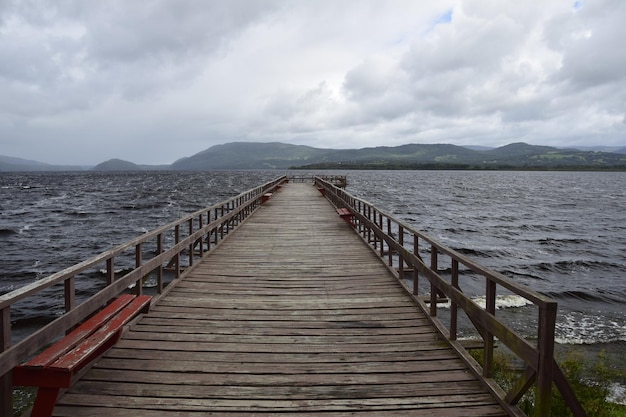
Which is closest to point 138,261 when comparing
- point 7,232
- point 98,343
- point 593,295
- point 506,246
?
point 98,343

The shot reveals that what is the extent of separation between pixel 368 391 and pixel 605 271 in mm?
17782

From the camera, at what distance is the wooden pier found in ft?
11.3

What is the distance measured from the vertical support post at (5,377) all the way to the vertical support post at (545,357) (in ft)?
13.0

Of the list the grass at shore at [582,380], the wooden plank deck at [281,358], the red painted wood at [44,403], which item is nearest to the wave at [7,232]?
the wooden plank deck at [281,358]

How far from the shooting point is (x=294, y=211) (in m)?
18.9

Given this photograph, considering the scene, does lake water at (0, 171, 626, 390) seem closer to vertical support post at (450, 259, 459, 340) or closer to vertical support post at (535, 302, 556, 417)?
vertical support post at (450, 259, 459, 340)

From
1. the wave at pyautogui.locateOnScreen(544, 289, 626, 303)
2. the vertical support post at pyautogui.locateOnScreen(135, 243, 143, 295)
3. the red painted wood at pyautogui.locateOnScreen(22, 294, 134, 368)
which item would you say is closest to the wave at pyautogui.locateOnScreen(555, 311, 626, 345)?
the wave at pyautogui.locateOnScreen(544, 289, 626, 303)

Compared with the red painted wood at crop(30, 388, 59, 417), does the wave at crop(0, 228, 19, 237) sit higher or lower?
lower

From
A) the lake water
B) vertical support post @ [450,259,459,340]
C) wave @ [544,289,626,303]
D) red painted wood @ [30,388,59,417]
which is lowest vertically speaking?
wave @ [544,289,626,303]

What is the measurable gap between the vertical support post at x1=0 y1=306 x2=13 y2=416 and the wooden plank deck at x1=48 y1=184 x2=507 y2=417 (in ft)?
1.38

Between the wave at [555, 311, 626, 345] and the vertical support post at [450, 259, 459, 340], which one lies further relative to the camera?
the wave at [555, 311, 626, 345]

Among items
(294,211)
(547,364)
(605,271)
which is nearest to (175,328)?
(547,364)

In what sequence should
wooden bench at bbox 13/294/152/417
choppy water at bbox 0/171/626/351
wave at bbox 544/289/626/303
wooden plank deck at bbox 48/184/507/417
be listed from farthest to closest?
wave at bbox 544/289/626/303 → choppy water at bbox 0/171/626/351 → wooden plank deck at bbox 48/184/507/417 → wooden bench at bbox 13/294/152/417

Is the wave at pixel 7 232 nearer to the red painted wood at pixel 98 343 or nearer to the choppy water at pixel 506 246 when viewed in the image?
the choppy water at pixel 506 246
